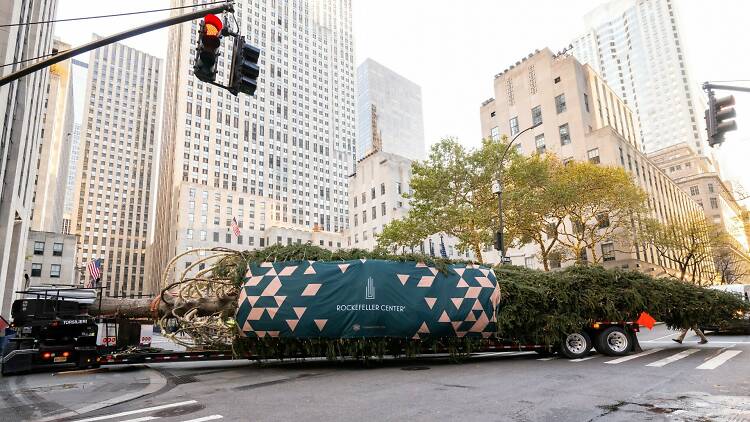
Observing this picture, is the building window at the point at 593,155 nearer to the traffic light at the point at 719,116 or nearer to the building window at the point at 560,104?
the building window at the point at 560,104

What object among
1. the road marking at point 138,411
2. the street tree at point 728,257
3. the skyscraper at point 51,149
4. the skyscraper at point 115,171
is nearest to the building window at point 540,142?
the street tree at point 728,257

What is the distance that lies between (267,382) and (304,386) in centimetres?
136

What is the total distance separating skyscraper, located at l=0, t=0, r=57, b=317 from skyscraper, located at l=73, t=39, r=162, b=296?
14069 cm

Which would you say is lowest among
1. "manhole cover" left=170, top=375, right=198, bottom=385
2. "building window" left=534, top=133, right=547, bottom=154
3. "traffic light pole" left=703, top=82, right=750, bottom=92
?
"manhole cover" left=170, top=375, right=198, bottom=385

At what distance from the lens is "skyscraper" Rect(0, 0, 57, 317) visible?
85.3 ft

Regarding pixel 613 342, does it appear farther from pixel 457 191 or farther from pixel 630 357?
pixel 457 191

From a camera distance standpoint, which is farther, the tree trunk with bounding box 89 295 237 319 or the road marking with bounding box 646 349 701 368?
the tree trunk with bounding box 89 295 237 319

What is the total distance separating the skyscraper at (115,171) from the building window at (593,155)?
160249 mm

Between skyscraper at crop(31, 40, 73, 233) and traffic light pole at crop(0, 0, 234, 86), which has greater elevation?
skyscraper at crop(31, 40, 73, 233)

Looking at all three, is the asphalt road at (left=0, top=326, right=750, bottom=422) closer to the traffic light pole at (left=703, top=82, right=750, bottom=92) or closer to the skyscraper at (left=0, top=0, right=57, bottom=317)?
the traffic light pole at (left=703, top=82, right=750, bottom=92)

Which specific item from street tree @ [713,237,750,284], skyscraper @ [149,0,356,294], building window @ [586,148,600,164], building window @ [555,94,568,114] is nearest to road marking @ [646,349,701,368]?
building window @ [586,148,600,164]

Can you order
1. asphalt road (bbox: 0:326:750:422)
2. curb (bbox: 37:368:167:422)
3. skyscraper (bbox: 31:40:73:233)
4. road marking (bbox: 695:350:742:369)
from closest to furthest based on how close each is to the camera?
asphalt road (bbox: 0:326:750:422)
curb (bbox: 37:368:167:422)
road marking (bbox: 695:350:742:369)
skyscraper (bbox: 31:40:73:233)

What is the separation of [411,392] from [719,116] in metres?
12.6

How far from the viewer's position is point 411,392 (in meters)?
8.95
